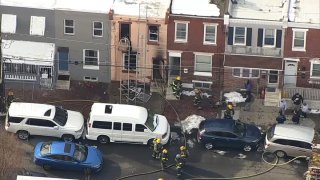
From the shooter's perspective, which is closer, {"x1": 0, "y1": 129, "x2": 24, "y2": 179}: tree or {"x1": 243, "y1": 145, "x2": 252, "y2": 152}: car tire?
{"x1": 0, "y1": 129, "x2": 24, "y2": 179}: tree

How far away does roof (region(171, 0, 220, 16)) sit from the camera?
47406 millimetres

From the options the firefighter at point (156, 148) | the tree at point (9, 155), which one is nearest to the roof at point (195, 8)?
the firefighter at point (156, 148)

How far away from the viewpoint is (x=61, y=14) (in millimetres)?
48125

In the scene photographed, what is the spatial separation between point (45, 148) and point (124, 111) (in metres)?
5.02

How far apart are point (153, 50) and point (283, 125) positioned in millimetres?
9276

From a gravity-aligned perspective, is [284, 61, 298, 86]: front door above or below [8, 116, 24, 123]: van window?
above

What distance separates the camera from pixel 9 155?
40.9 meters

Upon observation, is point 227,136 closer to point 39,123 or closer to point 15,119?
point 39,123

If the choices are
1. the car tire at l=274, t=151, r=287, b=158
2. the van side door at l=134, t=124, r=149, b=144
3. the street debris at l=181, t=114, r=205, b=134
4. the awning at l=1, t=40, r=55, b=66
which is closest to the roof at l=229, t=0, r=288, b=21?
the street debris at l=181, t=114, r=205, b=134

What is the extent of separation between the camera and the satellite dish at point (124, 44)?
48.2m

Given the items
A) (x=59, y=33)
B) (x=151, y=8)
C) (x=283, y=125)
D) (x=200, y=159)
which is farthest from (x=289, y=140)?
(x=59, y=33)

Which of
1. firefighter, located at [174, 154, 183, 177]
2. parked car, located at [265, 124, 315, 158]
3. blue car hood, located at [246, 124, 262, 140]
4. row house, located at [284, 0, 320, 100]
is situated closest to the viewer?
firefighter, located at [174, 154, 183, 177]

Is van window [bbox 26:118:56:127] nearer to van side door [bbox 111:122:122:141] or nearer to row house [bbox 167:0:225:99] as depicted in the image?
van side door [bbox 111:122:122:141]

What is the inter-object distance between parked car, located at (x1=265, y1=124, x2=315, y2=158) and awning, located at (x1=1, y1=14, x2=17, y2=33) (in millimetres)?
16376
